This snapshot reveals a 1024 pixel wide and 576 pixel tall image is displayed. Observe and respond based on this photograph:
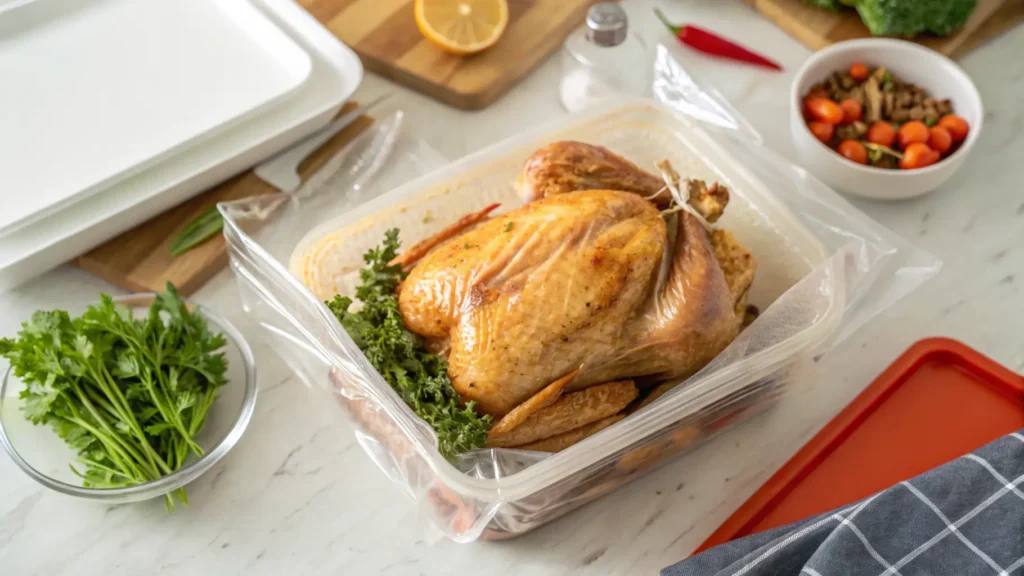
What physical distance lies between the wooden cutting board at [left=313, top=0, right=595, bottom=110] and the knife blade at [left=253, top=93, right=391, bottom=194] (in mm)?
148

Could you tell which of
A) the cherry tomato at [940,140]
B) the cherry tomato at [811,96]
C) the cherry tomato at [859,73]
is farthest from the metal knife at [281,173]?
the cherry tomato at [940,140]

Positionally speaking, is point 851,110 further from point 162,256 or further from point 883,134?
point 162,256

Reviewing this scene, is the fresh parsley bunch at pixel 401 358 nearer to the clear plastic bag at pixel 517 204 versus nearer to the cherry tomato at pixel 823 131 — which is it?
the clear plastic bag at pixel 517 204

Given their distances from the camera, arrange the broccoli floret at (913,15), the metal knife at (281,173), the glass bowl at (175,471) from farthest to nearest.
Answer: the broccoli floret at (913,15)
the metal knife at (281,173)
the glass bowl at (175,471)

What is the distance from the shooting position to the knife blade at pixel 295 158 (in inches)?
71.0

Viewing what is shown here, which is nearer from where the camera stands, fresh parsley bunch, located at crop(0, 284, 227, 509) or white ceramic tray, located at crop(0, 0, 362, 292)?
fresh parsley bunch, located at crop(0, 284, 227, 509)

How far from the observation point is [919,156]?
180cm

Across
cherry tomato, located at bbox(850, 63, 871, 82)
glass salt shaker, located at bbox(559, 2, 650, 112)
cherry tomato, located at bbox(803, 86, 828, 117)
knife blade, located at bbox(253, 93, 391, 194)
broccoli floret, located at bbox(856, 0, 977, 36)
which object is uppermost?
broccoli floret, located at bbox(856, 0, 977, 36)

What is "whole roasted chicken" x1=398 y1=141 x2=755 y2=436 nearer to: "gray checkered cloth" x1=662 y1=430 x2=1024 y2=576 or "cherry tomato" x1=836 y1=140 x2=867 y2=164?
"gray checkered cloth" x1=662 y1=430 x2=1024 y2=576

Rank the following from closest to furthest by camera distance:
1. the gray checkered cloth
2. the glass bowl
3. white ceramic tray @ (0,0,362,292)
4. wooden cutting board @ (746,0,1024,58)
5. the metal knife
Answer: the gray checkered cloth, the glass bowl, white ceramic tray @ (0,0,362,292), the metal knife, wooden cutting board @ (746,0,1024,58)

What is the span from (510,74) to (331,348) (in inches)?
35.0

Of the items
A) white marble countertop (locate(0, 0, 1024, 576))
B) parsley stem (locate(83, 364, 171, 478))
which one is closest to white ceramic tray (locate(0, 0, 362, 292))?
white marble countertop (locate(0, 0, 1024, 576))

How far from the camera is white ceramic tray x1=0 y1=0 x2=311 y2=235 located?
5.69 feet

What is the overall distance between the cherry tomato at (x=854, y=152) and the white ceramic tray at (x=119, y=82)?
108cm
